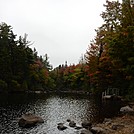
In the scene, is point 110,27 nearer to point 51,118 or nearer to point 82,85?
point 51,118

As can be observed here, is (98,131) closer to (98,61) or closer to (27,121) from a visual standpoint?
(27,121)

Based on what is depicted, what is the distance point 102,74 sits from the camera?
58.6 meters

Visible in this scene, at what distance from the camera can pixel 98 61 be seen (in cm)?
6244

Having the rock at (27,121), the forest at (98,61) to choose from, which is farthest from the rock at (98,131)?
the forest at (98,61)

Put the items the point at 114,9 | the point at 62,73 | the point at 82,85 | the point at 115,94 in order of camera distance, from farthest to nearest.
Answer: the point at 62,73
the point at 82,85
the point at 115,94
the point at 114,9

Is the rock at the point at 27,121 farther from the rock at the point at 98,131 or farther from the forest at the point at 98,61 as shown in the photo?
the forest at the point at 98,61

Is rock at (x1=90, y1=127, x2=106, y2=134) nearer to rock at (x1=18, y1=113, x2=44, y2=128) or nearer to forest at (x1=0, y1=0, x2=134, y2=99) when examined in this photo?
rock at (x1=18, y1=113, x2=44, y2=128)

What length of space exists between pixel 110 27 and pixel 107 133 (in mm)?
33186

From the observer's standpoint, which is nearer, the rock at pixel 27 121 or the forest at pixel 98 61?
the rock at pixel 27 121

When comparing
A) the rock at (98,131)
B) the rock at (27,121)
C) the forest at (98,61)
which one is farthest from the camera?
the forest at (98,61)

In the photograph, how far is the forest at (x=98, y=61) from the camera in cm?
3588

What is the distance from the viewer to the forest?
35.9m

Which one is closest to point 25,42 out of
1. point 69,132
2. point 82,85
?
point 82,85

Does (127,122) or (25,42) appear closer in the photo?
(127,122)
